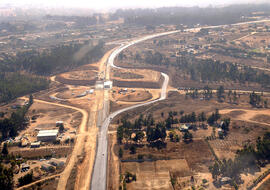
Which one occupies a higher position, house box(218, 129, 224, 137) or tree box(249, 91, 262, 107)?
tree box(249, 91, 262, 107)

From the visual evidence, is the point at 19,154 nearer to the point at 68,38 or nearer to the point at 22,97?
the point at 22,97

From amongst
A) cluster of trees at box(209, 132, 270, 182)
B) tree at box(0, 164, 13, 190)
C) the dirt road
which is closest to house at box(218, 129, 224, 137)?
cluster of trees at box(209, 132, 270, 182)

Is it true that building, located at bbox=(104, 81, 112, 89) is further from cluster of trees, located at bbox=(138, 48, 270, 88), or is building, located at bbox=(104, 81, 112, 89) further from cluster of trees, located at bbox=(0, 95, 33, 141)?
cluster of trees, located at bbox=(0, 95, 33, 141)

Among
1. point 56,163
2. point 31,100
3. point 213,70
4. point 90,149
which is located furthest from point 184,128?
point 213,70

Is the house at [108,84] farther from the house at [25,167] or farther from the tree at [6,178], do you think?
the tree at [6,178]

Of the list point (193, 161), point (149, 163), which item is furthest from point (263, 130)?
point (149, 163)

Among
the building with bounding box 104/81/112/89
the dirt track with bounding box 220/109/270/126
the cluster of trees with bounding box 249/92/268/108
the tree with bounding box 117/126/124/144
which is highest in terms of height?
the building with bounding box 104/81/112/89

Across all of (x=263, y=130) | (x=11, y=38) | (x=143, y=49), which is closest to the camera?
(x=263, y=130)
